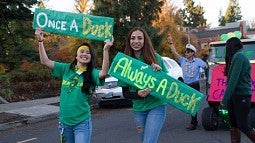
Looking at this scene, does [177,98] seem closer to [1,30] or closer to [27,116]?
[27,116]

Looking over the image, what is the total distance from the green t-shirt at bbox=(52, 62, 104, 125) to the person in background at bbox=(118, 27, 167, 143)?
481 millimetres

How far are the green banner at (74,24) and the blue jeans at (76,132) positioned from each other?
4.31ft

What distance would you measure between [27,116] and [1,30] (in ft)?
17.9

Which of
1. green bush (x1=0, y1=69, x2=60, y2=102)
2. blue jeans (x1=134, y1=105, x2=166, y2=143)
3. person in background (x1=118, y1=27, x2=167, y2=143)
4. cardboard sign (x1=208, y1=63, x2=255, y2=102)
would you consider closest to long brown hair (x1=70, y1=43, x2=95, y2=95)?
person in background (x1=118, y1=27, x2=167, y2=143)

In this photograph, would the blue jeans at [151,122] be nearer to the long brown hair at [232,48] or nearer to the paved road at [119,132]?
the long brown hair at [232,48]

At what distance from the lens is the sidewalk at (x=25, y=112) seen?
12375 mm

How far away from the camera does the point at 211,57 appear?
1001cm

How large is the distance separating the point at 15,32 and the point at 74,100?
1296 centimetres

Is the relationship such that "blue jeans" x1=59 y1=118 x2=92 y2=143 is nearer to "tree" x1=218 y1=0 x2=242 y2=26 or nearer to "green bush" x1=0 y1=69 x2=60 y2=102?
"green bush" x1=0 y1=69 x2=60 y2=102

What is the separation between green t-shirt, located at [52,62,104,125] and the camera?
4852mm

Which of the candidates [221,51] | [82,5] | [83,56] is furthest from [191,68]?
[82,5]

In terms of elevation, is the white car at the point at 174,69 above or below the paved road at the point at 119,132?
above

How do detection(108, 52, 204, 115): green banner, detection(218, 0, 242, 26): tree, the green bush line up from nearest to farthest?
1. detection(108, 52, 204, 115): green banner
2. the green bush
3. detection(218, 0, 242, 26): tree

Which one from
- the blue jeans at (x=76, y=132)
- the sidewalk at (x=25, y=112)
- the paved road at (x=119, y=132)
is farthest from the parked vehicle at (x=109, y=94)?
the blue jeans at (x=76, y=132)
